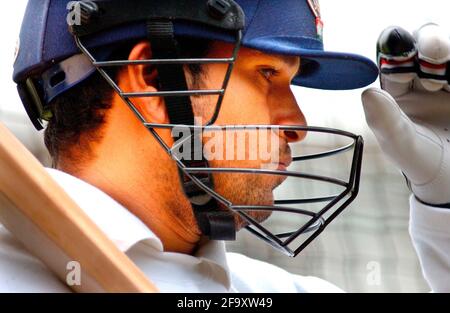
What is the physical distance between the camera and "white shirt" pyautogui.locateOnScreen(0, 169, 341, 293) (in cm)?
95

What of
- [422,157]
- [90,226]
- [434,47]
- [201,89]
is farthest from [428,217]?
[90,226]

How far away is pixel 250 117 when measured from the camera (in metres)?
1.20

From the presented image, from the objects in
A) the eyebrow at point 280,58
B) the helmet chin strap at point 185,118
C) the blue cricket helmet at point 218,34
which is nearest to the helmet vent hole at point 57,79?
the blue cricket helmet at point 218,34

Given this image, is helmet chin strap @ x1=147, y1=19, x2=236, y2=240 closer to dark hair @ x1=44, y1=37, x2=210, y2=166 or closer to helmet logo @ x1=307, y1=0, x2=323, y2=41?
dark hair @ x1=44, y1=37, x2=210, y2=166

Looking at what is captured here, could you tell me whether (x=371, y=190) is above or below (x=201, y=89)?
below

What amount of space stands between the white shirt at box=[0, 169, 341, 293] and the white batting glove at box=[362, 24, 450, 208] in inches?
11.3

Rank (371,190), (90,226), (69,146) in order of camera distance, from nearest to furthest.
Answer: (90,226) < (69,146) < (371,190)

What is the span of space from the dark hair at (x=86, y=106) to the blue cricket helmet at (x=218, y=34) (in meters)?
0.03

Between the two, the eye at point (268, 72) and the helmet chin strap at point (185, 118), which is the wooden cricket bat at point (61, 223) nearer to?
the helmet chin strap at point (185, 118)

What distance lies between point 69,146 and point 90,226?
395 millimetres

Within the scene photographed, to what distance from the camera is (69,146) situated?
1.22 meters

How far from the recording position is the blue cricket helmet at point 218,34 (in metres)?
1.13
